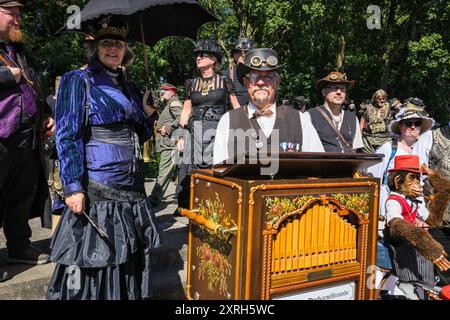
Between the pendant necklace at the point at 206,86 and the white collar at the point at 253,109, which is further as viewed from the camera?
the pendant necklace at the point at 206,86

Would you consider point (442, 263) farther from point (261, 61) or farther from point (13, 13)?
point (13, 13)

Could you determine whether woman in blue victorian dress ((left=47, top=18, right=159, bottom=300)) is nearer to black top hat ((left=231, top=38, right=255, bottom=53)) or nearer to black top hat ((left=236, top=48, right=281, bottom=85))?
black top hat ((left=236, top=48, right=281, bottom=85))

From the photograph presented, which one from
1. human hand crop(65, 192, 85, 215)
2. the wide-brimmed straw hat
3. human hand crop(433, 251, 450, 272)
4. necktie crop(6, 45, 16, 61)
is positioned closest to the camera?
human hand crop(65, 192, 85, 215)

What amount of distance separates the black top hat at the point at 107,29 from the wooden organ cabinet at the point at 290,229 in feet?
3.21

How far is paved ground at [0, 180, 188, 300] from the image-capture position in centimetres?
258

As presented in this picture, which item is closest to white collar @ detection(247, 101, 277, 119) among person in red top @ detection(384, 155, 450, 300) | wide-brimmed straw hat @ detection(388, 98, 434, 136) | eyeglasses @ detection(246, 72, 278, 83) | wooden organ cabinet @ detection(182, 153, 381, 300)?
eyeglasses @ detection(246, 72, 278, 83)

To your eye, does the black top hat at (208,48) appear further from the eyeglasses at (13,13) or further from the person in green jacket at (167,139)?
the person in green jacket at (167,139)

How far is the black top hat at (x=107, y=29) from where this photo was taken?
2.27 m

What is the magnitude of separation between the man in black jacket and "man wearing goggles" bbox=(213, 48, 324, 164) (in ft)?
4.49

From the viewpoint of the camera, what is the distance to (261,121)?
2.45 m

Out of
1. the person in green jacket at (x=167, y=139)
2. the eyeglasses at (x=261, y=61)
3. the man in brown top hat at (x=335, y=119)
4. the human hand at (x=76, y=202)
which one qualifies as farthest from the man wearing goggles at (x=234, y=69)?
the human hand at (x=76, y=202)

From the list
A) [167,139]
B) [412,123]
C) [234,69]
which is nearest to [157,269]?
[234,69]

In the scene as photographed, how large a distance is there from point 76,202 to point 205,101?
188 cm

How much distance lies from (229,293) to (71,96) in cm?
139
